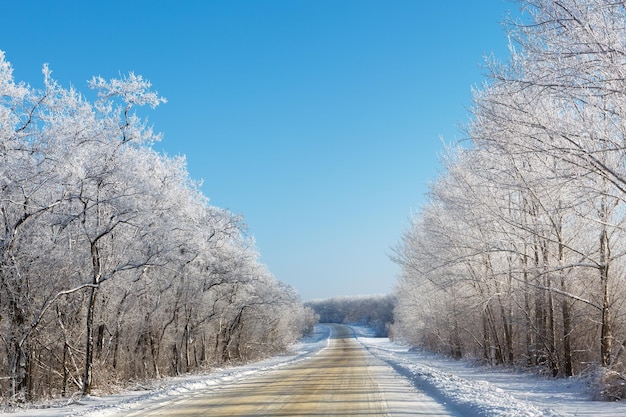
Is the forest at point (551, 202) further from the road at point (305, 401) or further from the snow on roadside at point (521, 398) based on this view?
the road at point (305, 401)

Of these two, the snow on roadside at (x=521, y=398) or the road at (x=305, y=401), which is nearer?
the snow on roadside at (x=521, y=398)

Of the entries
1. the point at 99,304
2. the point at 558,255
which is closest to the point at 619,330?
the point at 558,255

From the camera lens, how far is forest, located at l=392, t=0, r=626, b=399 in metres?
8.56

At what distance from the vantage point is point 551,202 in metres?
14.1

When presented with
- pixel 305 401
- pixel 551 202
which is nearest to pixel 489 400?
pixel 305 401

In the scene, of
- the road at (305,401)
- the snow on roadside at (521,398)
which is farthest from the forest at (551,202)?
the road at (305,401)

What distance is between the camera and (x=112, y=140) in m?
15.8

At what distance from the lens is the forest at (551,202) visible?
856 cm

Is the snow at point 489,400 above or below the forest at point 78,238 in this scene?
below

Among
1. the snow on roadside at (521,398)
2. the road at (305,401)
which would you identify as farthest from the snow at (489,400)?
the road at (305,401)

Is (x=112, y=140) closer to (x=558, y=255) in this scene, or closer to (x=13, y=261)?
(x=13, y=261)

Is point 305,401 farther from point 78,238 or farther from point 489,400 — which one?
point 78,238

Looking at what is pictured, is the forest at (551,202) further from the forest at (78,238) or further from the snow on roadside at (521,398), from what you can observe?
the forest at (78,238)

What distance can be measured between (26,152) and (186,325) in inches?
712
